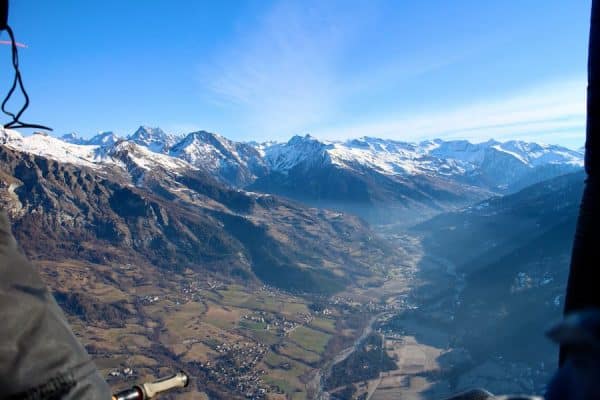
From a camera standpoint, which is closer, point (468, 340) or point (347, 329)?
point (468, 340)

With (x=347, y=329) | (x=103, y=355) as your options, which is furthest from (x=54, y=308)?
(x=347, y=329)

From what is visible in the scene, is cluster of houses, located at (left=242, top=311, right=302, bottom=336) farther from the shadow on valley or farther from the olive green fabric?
the olive green fabric

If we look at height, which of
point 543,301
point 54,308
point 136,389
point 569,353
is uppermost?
point 569,353

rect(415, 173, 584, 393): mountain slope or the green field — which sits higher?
rect(415, 173, 584, 393): mountain slope

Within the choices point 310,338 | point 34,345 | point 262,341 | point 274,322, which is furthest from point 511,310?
point 34,345

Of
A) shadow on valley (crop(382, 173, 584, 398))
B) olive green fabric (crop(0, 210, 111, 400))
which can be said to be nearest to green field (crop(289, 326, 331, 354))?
shadow on valley (crop(382, 173, 584, 398))

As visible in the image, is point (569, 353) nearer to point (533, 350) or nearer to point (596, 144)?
point (596, 144)

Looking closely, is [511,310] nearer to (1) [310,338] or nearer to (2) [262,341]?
(1) [310,338]

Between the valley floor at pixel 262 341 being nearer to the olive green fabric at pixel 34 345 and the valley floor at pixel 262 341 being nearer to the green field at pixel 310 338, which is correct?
the green field at pixel 310 338

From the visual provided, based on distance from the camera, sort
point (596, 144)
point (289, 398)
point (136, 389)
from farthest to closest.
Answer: point (289, 398) → point (136, 389) → point (596, 144)

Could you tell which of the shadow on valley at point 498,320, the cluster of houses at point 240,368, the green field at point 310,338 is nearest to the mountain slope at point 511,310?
the shadow on valley at point 498,320
